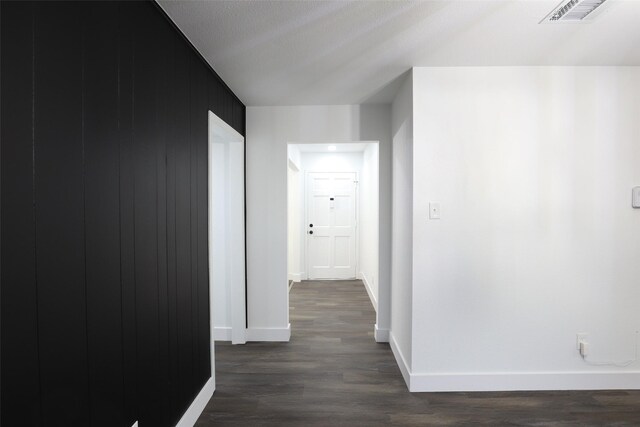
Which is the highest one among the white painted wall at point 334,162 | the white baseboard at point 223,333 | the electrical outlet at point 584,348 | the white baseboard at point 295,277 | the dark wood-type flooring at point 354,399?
the white painted wall at point 334,162

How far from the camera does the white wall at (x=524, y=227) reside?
2434 mm

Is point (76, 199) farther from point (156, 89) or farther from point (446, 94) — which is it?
point (446, 94)

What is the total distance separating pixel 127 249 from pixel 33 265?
18.4 inches

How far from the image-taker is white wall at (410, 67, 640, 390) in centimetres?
243

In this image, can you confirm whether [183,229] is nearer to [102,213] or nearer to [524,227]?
[102,213]

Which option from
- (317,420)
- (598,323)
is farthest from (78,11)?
(598,323)

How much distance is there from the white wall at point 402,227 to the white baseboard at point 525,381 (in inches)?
8.2

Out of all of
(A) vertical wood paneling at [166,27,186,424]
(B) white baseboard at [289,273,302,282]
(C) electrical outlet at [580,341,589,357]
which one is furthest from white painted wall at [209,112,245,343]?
(C) electrical outlet at [580,341,589,357]

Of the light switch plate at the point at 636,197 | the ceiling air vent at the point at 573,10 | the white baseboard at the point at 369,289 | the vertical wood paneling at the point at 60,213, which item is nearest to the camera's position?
the vertical wood paneling at the point at 60,213

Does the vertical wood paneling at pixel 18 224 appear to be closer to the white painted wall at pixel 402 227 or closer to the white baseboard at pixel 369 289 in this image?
the white painted wall at pixel 402 227

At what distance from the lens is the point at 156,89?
169cm

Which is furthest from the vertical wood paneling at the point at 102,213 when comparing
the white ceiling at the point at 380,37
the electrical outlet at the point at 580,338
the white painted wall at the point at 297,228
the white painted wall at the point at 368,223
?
the white painted wall at the point at 297,228

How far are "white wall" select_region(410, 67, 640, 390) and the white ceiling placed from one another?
0.79 ft

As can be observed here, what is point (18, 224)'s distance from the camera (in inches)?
36.5
